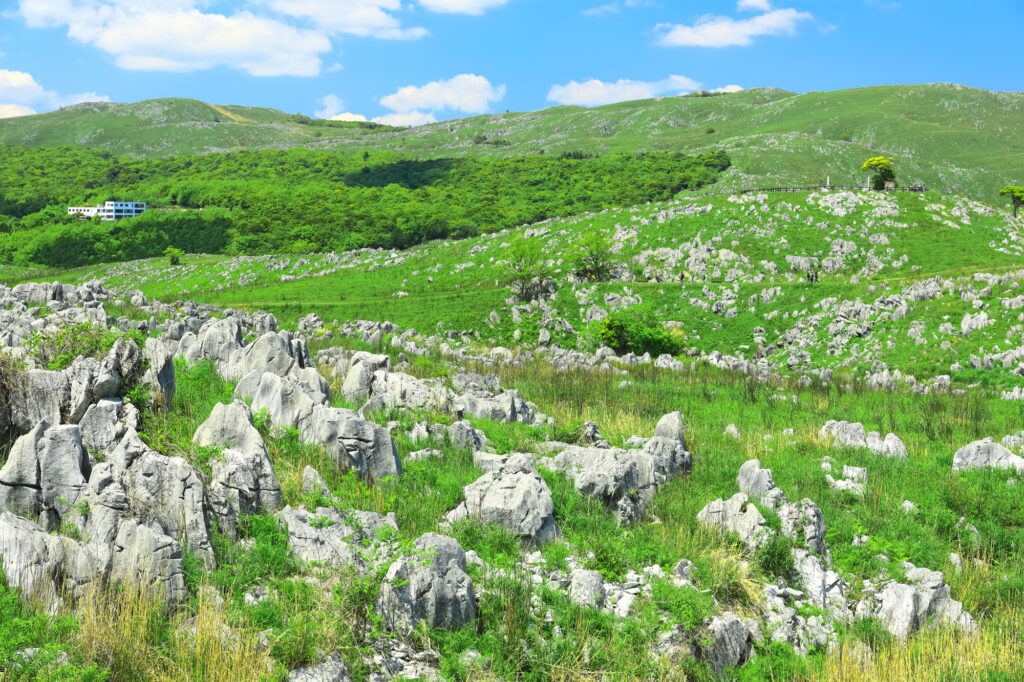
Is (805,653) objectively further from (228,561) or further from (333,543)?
(228,561)

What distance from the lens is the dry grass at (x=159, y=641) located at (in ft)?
20.7

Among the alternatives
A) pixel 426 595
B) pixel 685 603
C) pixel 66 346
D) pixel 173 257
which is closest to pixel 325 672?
pixel 426 595

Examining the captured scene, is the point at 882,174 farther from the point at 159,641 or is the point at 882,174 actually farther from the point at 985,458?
the point at 159,641

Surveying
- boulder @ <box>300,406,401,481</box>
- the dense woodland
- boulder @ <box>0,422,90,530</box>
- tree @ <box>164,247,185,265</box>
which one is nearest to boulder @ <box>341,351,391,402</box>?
boulder @ <box>300,406,401,481</box>

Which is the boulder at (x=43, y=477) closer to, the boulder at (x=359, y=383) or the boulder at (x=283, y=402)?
the boulder at (x=283, y=402)

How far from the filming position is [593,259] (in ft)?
200

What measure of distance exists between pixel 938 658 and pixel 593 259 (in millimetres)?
54305

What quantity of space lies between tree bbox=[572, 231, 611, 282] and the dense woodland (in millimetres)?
46466

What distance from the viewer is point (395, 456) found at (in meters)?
11.9

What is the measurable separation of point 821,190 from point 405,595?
7842 centimetres

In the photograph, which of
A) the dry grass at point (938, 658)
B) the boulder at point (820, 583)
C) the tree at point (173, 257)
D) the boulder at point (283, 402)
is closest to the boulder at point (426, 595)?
the dry grass at point (938, 658)

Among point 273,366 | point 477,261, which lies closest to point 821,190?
point 477,261

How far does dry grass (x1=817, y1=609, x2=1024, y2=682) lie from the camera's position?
7645mm

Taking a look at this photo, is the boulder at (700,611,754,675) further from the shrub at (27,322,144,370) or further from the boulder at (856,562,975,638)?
the shrub at (27,322,144,370)
